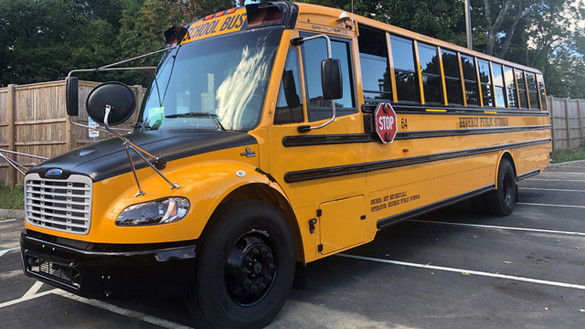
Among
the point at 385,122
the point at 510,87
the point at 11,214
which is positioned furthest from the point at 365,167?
the point at 11,214

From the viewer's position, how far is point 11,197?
1025 cm

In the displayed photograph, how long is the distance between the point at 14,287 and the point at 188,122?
9.31 feet

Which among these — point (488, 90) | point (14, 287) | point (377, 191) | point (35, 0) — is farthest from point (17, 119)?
point (35, 0)

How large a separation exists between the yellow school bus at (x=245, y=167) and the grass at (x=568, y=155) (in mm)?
16546

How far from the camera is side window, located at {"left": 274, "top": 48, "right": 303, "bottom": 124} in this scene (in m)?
3.73

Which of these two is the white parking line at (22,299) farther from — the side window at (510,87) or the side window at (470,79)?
the side window at (510,87)

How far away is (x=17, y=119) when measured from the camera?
449 inches

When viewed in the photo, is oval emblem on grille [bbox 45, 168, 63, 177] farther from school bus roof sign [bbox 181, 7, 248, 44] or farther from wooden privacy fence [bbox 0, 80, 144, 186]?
wooden privacy fence [bbox 0, 80, 144, 186]

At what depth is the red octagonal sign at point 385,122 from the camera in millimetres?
4711

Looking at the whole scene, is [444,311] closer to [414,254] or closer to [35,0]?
[414,254]

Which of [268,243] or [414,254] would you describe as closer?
[268,243]

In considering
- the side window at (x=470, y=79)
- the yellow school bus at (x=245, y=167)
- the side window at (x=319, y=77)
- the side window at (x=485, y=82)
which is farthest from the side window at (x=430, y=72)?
the side window at (x=319, y=77)

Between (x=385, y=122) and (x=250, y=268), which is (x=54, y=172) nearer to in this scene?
(x=250, y=268)

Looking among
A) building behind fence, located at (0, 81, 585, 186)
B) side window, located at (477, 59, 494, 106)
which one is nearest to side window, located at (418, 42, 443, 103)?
side window, located at (477, 59, 494, 106)
